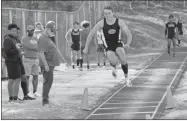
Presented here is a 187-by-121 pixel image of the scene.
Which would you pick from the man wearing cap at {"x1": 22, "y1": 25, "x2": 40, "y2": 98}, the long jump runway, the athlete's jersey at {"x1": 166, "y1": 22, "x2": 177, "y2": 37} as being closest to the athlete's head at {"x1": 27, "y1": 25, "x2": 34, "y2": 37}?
the man wearing cap at {"x1": 22, "y1": 25, "x2": 40, "y2": 98}

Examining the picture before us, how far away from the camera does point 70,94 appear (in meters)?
15.9

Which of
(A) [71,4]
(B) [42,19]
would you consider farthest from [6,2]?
(B) [42,19]

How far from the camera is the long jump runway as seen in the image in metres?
12.6

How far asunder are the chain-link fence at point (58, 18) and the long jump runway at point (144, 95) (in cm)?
486

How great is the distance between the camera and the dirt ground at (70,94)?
Answer: 12.4 metres

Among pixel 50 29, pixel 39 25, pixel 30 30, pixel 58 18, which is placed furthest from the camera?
pixel 58 18

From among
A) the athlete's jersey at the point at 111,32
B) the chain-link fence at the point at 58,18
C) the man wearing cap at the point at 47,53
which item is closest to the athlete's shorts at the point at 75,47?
the chain-link fence at the point at 58,18

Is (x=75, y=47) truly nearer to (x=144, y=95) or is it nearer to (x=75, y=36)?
(x=75, y=36)

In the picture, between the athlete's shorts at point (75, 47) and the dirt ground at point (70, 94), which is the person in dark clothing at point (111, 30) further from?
the athlete's shorts at point (75, 47)

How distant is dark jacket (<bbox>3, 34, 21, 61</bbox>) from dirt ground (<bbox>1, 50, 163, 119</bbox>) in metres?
1.12

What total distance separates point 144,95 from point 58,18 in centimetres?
1169

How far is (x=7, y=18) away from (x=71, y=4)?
35.8 metres

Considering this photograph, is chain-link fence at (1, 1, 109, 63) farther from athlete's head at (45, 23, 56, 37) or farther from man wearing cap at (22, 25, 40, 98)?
athlete's head at (45, 23, 56, 37)

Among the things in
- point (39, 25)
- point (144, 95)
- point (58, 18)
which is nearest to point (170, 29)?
point (58, 18)
